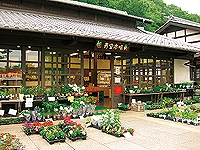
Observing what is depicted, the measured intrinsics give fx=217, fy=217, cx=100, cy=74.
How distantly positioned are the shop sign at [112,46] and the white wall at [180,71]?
4.46 m

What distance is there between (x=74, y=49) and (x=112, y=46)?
160cm

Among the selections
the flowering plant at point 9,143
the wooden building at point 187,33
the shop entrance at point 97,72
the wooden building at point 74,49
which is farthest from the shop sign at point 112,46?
the wooden building at point 187,33

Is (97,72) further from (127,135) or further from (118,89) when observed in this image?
(127,135)

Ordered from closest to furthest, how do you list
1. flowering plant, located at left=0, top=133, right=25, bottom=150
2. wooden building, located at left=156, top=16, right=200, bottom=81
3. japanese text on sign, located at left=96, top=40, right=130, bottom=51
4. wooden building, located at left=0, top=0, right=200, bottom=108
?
flowering plant, located at left=0, top=133, right=25, bottom=150
wooden building, located at left=0, top=0, right=200, bottom=108
japanese text on sign, located at left=96, top=40, right=130, bottom=51
wooden building, located at left=156, top=16, right=200, bottom=81

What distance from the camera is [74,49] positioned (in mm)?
8727

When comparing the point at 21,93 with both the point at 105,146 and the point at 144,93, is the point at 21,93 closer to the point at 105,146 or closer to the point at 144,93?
the point at 105,146

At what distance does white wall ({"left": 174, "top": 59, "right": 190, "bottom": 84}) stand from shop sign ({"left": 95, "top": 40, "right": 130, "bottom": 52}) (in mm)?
4456

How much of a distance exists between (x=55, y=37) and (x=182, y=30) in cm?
1200

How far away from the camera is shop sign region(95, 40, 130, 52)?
859cm

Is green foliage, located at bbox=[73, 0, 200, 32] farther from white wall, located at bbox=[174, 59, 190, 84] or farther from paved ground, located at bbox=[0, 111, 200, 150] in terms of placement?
paved ground, located at bbox=[0, 111, 200, 150]

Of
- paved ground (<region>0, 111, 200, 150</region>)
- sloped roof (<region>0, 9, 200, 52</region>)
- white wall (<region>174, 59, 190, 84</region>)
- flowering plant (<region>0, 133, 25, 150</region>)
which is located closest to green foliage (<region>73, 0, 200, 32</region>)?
white wall (<region>174, 59, 190, 84</region>)

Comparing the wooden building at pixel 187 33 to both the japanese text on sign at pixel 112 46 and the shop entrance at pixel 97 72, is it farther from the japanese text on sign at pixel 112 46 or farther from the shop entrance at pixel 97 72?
the japanese text on sign at pixel 112 46

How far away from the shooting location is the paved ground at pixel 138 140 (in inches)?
173

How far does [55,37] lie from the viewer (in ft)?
25.1
